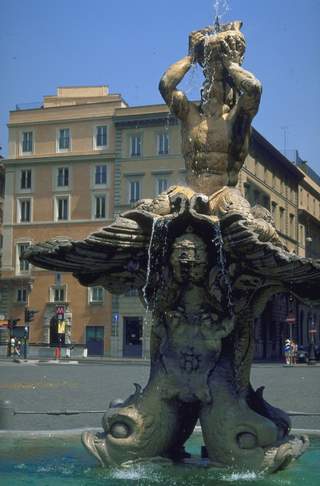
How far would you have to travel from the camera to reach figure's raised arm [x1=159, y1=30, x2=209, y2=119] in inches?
283

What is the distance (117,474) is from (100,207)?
5532 centimetres

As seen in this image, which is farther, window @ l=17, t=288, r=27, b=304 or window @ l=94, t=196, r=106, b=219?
window @ l=17, t=288, r=27, b=304

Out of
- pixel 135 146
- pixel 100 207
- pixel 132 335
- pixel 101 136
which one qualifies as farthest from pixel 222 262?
pixel 101 136

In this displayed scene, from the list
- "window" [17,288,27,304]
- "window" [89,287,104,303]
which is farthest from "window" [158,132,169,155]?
"window" [17,288,27,304]

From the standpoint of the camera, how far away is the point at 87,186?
A: 61531 mm

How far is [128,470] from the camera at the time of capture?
20.1 feet

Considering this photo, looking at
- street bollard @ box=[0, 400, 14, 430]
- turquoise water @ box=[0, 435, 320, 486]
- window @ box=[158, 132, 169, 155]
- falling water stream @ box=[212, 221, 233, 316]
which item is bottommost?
turquoise water @ box=[0, 435, 320, 486]

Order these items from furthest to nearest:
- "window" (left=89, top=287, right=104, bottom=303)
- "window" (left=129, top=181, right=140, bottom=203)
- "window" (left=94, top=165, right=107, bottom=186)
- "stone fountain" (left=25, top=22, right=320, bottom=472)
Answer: "window" (left=94, top=165, right=107, bottom=186) → "window" (left=129, top=181, right=140, bottom=203) → "window" (left=89, top=287, right=104, bottom=303) → "stone fountain" (left=25, top=22, right=320, bottom=472)

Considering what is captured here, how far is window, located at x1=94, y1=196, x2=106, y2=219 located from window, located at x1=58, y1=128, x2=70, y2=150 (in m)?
4.87

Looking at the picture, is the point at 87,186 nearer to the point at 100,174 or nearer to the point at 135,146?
the point at 100,174

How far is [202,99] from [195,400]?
260 centimetres

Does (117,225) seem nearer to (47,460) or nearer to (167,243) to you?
(167,243)

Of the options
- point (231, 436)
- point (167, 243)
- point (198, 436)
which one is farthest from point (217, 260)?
point (198, 436)

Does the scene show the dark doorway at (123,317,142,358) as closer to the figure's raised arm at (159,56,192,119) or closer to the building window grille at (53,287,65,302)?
the building window grille at (53,287,65,302)
